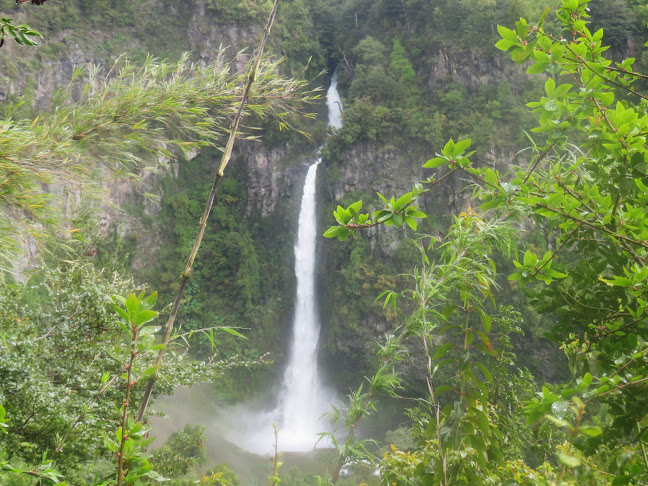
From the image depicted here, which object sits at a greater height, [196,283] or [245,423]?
[196,283]

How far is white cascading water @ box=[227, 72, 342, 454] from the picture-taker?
11945 millimetres

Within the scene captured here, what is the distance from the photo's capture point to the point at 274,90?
1264 millimetres

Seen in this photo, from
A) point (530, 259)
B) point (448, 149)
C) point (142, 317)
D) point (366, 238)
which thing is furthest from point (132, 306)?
point (366, 238)

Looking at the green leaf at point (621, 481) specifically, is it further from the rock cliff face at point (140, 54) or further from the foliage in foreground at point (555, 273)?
the rock cliff face at point (140, 54)

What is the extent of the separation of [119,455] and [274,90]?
1125 mm

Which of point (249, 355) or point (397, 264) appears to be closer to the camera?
point (397, 264)

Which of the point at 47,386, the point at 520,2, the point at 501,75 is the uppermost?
the point at 520,2

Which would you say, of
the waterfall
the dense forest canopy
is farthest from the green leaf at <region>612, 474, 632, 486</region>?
the waterfall

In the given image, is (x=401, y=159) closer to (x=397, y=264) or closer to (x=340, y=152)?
(x=340, y=152)

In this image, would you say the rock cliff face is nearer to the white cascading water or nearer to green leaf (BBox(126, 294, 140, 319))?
the white cascading water

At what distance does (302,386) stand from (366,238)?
18.7 ft

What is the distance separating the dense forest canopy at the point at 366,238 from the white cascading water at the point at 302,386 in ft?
2.49

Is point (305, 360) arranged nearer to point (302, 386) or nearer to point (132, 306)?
point (302, 386)

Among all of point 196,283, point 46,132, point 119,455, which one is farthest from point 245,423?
point 119,455
